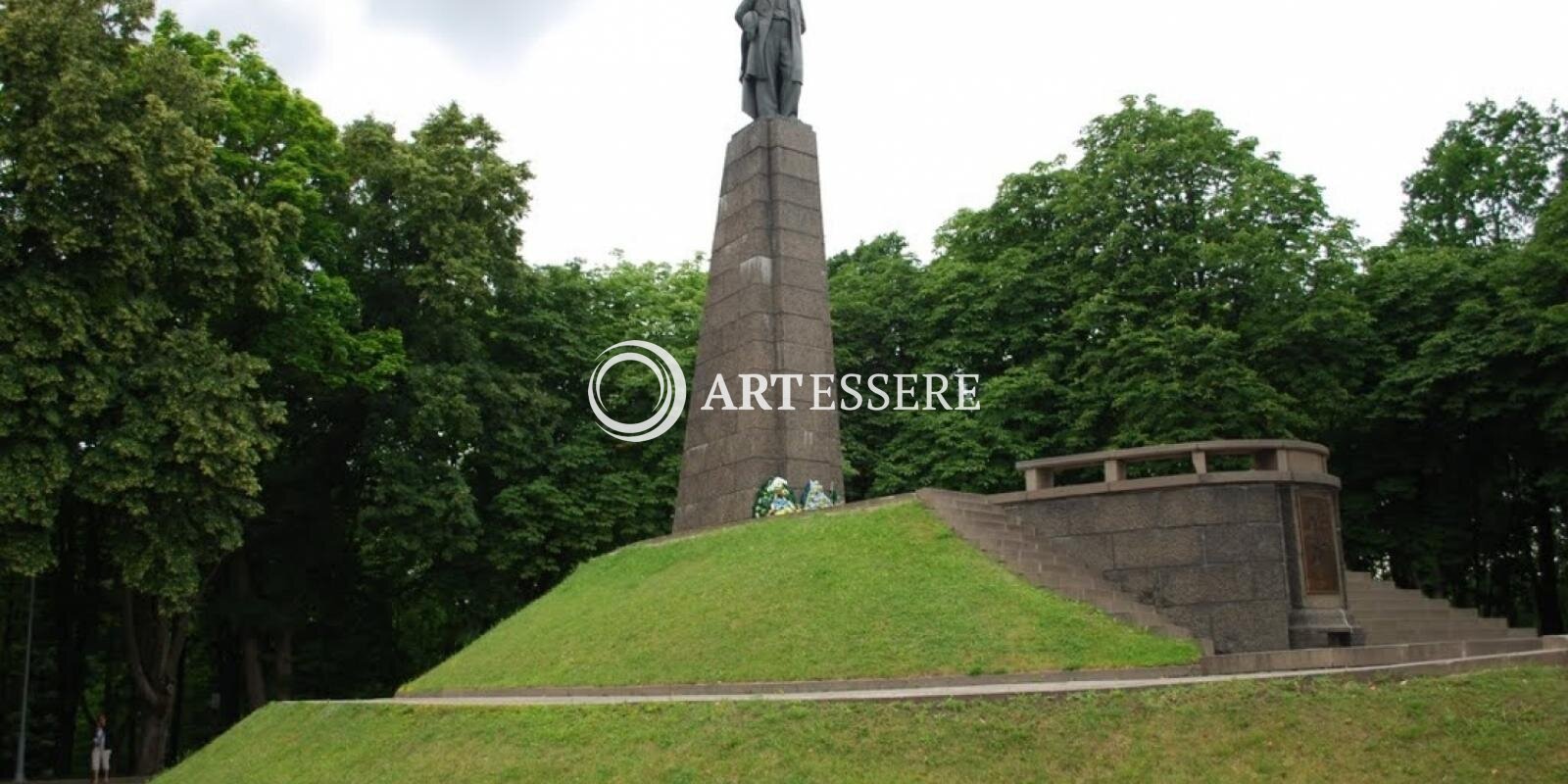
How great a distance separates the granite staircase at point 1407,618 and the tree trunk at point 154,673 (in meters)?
22.0

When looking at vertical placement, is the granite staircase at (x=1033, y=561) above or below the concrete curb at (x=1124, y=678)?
above

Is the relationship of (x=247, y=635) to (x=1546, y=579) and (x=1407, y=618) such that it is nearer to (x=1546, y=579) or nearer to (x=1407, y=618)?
(x=1407, y=618)

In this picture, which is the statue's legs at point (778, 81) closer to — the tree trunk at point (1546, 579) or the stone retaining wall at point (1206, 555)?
the stone retaining wall at point (1206, 555)

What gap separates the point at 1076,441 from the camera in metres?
30.0

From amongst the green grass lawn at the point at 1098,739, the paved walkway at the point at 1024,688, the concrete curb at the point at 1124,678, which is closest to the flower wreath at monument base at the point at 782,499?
the concrete curb at the point at 1124,678

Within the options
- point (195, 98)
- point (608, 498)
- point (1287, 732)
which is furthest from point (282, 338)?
point (1287, 732)

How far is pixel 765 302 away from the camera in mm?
24562

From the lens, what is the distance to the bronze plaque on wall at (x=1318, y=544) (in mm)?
17484

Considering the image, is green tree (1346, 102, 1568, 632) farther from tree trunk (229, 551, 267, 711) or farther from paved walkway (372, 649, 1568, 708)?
tree trunk (229, 551, 267, 711)

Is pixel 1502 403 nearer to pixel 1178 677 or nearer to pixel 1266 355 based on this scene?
pixel 1266 355

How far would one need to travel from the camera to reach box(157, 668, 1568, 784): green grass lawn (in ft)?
35.3

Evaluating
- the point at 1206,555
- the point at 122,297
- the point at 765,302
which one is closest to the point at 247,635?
the point at 122,297

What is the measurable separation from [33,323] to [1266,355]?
23009mm

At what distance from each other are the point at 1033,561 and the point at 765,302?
816 centimetres
